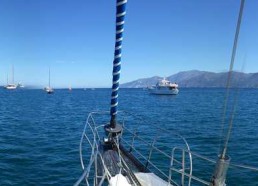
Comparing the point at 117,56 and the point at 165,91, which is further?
the point at 165,91

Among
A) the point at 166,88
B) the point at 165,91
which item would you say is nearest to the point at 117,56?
the point at 166,88

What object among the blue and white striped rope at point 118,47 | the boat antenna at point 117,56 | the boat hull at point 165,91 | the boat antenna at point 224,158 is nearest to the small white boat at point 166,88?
the boat hull at point 165,91

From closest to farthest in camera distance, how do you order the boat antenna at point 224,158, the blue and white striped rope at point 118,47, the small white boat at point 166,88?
1. the boat antenna at point 224,158
2. the blue and white striped rope at point 118,47
3. the small white boat at point 166,88

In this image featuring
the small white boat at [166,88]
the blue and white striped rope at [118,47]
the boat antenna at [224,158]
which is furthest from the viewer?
the small white boat at [166,88]

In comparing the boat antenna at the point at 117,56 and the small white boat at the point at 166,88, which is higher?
the boat antenna at the point at 117,56

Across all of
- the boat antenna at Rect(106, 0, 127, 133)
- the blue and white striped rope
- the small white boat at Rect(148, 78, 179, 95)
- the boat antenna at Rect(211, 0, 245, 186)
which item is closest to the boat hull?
the small white boat at Rect(148, 78, 179, 95)

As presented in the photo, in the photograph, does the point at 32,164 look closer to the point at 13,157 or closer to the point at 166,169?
the point at 13,157

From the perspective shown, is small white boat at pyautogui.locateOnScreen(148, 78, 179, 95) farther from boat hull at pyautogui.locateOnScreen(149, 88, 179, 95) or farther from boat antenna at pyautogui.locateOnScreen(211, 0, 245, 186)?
boat antenna at pyautogui.locateOnScreen(211, 0, 245, 186)

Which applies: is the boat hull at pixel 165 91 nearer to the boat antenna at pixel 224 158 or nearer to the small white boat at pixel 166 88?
the small white boat at pixel 166 88

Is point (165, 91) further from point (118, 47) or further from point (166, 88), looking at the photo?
point (118, 47)

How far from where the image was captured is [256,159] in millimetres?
16547

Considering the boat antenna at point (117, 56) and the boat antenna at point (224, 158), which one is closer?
the boat antenna at point (224, 158)

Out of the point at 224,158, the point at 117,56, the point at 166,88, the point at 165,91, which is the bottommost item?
the point at 165,91

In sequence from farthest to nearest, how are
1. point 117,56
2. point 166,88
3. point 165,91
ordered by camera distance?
1. point 165,91
2. point 166,88
3. point 117,56
